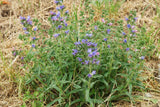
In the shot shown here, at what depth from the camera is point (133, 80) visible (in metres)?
3.15

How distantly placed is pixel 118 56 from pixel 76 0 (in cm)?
274

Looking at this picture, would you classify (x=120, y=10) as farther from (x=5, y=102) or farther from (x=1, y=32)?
(x=5, y=102)

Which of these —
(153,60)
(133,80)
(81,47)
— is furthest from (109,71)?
(153,60)

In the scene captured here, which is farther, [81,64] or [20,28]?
[20,28]

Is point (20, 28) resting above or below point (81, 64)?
above

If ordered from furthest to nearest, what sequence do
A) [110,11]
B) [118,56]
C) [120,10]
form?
[120,10] → [110,11] → [118,56]


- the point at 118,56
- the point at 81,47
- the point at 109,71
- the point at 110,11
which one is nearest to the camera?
the point at 81,47

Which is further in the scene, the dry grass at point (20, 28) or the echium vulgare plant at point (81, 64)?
the dry grass at point (20, 28)

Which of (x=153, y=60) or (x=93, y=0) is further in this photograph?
(x=93, y=0)

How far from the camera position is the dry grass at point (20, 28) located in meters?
3.63

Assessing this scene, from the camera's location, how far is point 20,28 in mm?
5059

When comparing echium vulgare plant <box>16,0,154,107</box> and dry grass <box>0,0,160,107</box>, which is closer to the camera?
echium vulgare plant <box>16,0,154,107</box>

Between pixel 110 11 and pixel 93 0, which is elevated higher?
pixel 93 0

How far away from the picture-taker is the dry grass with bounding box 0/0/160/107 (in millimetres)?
3629
